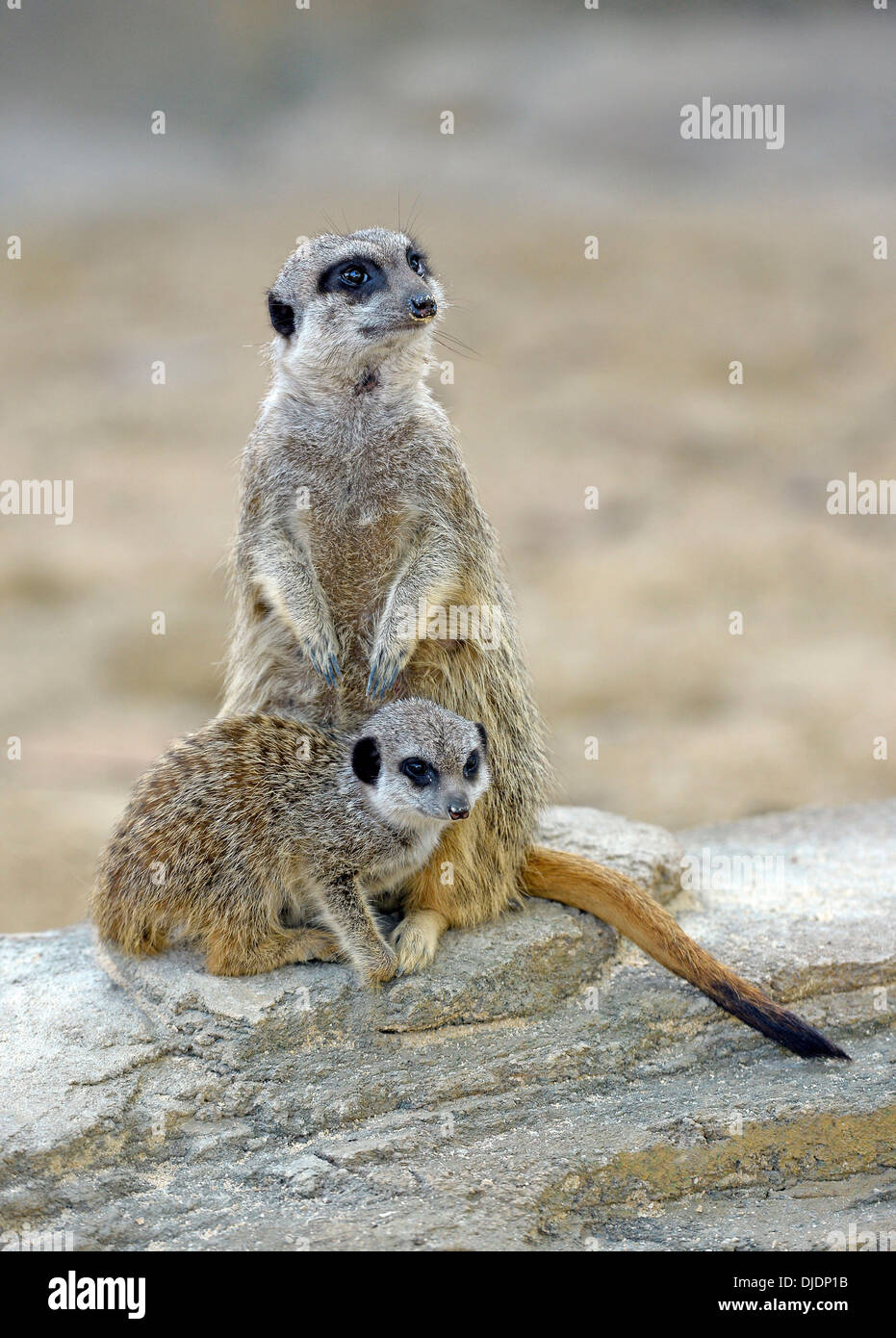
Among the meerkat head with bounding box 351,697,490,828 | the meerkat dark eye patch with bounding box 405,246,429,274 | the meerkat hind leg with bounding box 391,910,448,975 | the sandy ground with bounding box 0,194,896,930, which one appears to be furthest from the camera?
the sandy ground with bounding box 0,194,896,930

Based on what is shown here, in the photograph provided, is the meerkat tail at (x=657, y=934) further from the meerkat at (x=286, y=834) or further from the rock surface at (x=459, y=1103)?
the meerkat at (x=286, y=834)

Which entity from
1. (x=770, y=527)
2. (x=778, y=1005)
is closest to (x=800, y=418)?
(x=770, y=527)

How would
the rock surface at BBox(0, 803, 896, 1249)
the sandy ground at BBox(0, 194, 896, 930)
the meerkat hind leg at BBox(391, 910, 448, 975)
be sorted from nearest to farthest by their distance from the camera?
the rock surface at BBox(0, 803, 896, 1249) → the meerkat hind leg at BBox(391, 910, 448, 975) → the sandy ground at BBox(0, 194, 896, 930)

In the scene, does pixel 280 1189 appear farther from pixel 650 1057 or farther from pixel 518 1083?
pixel 650 1057

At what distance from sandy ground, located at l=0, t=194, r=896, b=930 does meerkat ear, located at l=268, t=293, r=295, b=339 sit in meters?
3.26

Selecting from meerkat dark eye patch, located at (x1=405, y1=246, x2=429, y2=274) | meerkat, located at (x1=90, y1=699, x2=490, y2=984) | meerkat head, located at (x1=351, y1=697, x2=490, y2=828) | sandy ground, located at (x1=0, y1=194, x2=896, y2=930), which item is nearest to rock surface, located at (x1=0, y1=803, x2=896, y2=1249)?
meerkat, located at (x1=90, y1=699, x2=490, y2=984)

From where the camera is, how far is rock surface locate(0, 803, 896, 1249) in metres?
3.36

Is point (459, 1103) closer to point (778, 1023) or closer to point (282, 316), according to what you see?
point (778, 1023)

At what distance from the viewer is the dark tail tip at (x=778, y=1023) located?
3.80m

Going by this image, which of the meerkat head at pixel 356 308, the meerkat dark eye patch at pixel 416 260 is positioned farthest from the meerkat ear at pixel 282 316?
the meerkat dark eye patch at pixel 416 260

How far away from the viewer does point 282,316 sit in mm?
4160

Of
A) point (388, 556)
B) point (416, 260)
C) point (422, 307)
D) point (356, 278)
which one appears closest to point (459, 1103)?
point (388, 556)

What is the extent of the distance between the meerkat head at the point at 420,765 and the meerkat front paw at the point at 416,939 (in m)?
0.32

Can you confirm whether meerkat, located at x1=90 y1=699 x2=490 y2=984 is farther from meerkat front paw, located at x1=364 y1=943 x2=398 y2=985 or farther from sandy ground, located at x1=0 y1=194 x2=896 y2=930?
sandy ground, located at x1=0 y1=194 x2=896 y2=930
